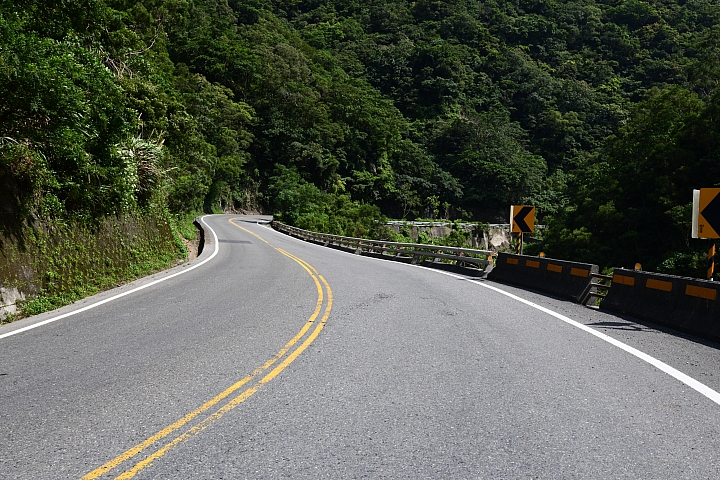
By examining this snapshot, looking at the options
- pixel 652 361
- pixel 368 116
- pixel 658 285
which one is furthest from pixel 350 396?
pixel 368 116

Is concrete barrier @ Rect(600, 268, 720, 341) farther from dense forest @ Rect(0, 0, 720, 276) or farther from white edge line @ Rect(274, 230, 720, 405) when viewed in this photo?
dense forest @ Rect(0, 0, 720, 276)

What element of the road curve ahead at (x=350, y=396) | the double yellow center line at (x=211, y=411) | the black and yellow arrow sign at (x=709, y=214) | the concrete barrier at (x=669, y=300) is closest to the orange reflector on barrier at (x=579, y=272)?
the concrete barrier at (x=669, y=300)

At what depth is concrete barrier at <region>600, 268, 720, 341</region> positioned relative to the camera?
7996 millimetres

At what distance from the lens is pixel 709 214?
8914 millimetres

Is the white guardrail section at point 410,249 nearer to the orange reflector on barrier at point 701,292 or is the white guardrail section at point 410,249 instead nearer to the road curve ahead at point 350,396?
Answer: the orange reflector on barrier at point 701,292

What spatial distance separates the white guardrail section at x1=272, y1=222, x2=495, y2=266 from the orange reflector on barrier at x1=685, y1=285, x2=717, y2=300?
8984 mm

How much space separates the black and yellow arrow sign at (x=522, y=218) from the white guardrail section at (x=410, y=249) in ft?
4.40

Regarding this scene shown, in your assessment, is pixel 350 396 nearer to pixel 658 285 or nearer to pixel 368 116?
pixel 658 285

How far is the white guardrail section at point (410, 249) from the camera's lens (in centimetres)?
1893

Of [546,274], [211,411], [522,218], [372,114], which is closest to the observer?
[211,411]

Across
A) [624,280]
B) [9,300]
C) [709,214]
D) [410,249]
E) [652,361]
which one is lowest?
[410,249]

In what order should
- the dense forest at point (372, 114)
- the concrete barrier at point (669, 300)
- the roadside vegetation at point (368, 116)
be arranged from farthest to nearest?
the dense forest at point (372, 114) < the roadside vegetation at point (368, 116) < the concrete barrier at point (669, 300)

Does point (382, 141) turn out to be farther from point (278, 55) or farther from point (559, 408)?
point (559, 408)

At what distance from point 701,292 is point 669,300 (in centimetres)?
80
